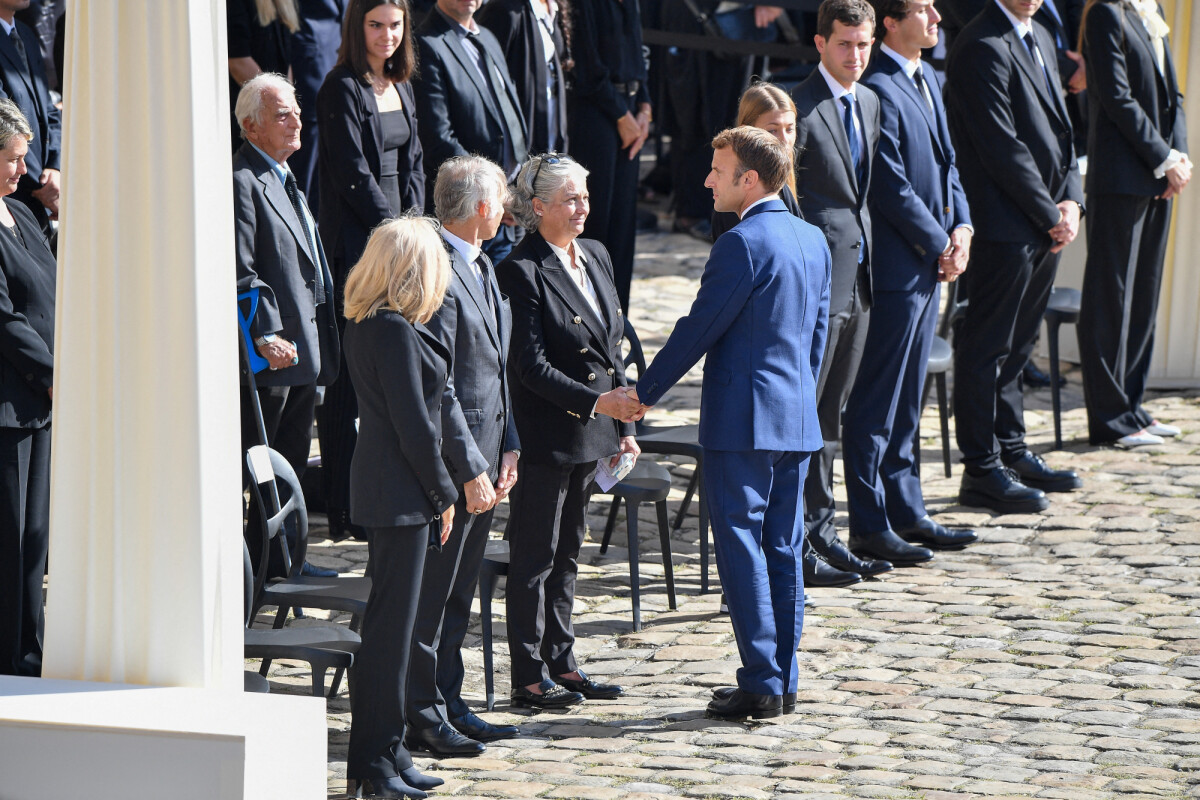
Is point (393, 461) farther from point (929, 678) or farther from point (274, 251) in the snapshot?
point (929, 678)

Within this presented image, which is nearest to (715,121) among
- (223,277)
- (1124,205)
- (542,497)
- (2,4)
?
(1124,205)

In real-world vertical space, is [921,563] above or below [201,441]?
below

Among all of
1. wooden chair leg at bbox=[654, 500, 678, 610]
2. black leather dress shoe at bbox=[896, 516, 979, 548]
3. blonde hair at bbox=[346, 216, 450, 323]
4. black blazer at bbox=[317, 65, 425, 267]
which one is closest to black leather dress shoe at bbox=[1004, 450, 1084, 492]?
black leather dress shoe at bbox=[896, 516, 979, 548]

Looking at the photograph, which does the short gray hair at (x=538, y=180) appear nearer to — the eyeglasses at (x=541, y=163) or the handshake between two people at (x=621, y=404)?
the eyeglasses at (x=541, y=163)

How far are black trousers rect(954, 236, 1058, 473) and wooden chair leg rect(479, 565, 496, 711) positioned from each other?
3289 mm

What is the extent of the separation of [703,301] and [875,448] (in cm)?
211

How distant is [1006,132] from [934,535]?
74.6 inches

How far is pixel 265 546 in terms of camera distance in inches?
200

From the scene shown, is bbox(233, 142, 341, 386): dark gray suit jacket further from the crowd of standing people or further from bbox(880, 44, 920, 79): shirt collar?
bbox(880, 44, 920, 79): shirt collar

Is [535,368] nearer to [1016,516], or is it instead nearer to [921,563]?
[921,563]

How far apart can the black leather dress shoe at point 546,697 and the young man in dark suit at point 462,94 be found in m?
2.72

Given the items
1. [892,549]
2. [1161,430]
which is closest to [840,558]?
[892,549]

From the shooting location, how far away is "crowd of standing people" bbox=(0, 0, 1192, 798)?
16.5 ft

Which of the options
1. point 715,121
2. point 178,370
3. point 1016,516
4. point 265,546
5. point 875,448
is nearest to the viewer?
point 178,370
